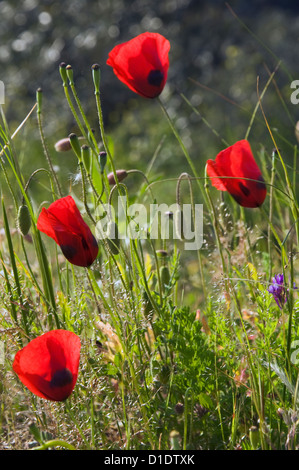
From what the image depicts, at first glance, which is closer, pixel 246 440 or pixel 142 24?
pixel 246 440

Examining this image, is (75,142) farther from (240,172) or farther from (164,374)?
(164,374)

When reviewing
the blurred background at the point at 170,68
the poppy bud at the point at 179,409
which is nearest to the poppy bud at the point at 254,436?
the poppy bud at the point at 179,409

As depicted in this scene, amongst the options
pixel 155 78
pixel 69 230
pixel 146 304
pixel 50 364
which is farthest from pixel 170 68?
pixel 50 364

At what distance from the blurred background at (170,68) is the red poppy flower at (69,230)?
8.07 feet

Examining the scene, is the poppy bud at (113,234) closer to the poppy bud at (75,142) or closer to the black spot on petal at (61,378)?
the poppy bud at (75,142)

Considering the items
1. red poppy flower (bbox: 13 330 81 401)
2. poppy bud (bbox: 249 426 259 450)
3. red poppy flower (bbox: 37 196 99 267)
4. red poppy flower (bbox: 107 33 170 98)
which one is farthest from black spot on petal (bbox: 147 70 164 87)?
poppy bud (bbox: 249 426 259 450)

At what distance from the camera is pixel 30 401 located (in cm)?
99

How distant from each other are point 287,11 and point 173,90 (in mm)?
868

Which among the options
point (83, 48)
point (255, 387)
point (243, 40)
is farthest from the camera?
point (83, 48)

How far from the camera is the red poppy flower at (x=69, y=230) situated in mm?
917

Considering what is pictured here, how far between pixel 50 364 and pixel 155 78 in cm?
50

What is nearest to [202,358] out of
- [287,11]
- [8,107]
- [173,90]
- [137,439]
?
[137,439]

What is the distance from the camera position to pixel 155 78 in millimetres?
1070
